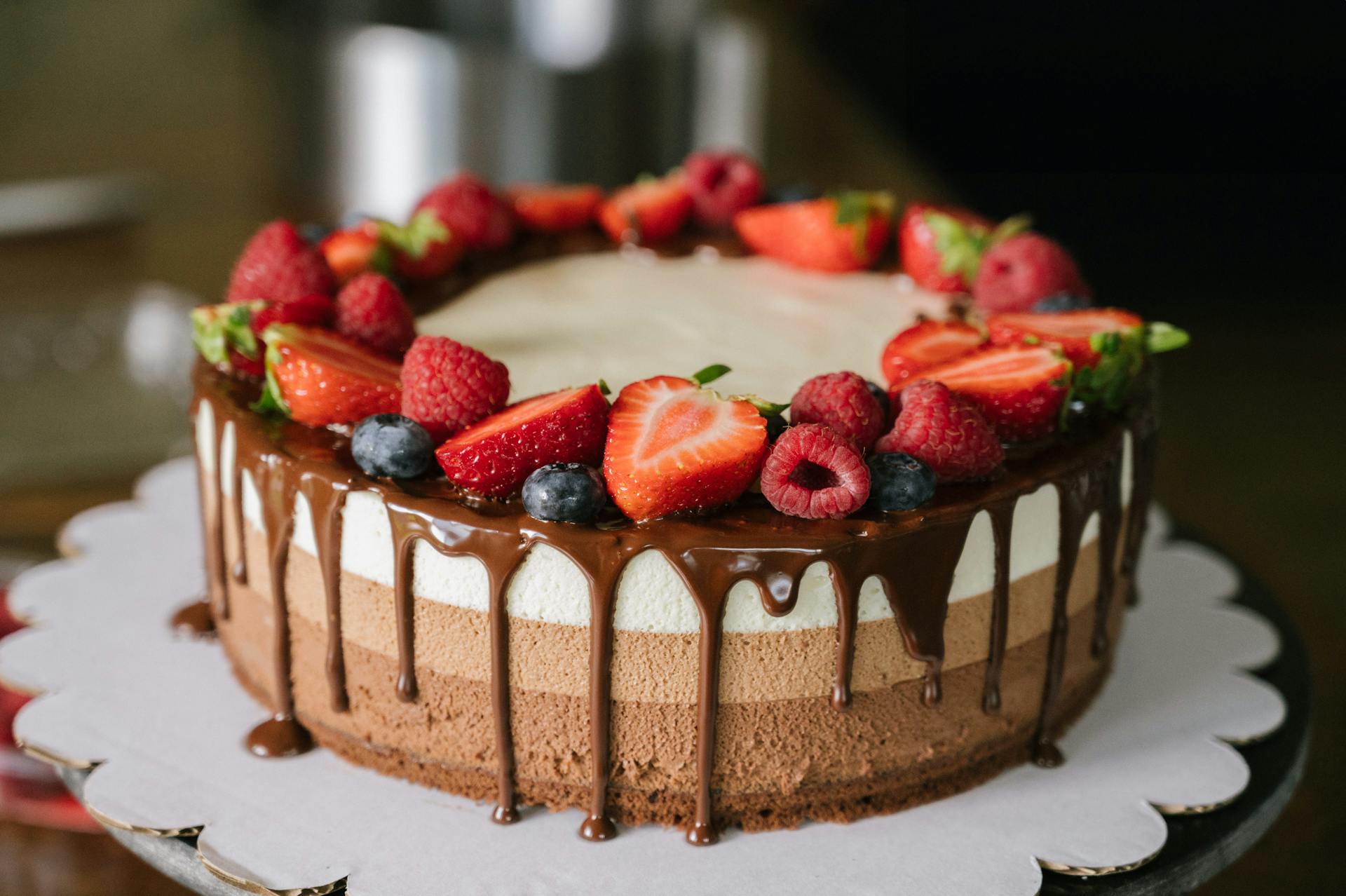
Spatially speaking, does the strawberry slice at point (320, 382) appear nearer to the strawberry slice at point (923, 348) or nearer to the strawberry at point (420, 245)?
the strawberry at point (420, 245)

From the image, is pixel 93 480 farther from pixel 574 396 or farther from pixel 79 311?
pixel 574 396

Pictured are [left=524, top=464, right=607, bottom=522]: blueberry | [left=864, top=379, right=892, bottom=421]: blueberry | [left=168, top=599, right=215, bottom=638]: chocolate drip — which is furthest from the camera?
[left=168, top=599, right=215, bottom=638]: chocolate drip

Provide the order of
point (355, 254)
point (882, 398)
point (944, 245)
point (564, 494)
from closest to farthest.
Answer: point (564, 494), point (882, 398), point (355, 254), point (944, 245)

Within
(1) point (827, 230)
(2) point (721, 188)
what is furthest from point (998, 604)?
(2) point (721, 188)

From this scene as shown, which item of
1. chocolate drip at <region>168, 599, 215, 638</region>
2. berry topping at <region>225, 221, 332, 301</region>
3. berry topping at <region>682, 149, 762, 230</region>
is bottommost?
chocolate drip at <region>168, 599, 215, 638</region>

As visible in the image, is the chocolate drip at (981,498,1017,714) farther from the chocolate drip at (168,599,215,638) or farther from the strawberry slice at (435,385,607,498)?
the chocolate drip at (168,599,215,638)

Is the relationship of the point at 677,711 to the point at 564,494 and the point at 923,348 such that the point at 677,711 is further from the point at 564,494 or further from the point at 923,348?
the point at 923,348

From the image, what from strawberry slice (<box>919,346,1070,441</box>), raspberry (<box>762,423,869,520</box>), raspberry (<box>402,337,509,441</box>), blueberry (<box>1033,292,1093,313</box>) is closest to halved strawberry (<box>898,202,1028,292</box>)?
blueberry (<box>1033,292,1093,313</box>)
